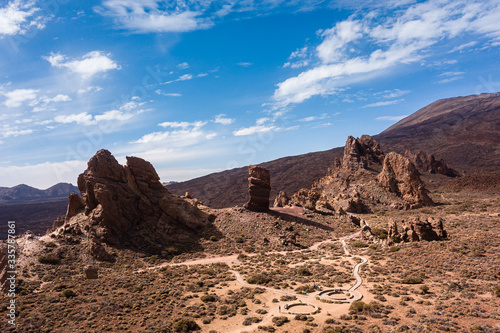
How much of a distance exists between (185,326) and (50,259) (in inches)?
942

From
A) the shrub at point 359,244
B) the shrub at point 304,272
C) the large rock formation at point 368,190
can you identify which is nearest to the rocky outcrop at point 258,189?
the large rock formation at point 368,190

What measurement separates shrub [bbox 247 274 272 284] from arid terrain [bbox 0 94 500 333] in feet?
0.34

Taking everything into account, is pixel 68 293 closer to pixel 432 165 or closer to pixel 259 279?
pixel 259 279

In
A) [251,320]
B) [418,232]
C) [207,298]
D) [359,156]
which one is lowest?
[251,320]

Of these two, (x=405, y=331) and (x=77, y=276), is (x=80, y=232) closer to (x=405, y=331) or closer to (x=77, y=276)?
(x=77, y=276)

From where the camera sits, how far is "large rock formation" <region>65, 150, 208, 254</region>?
40.6 m

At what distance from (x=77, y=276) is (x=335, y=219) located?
154 feet

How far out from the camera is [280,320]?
66.9 feet

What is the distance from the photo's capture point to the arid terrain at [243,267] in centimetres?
2066

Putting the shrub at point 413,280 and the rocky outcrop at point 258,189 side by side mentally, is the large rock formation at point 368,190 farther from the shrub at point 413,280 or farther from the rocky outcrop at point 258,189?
the shrub at point 413,280

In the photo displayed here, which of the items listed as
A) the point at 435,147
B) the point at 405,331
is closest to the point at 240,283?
the point at 405,331

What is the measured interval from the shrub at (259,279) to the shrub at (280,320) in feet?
26.5

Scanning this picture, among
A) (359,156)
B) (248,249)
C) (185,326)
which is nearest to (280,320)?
(185,326)

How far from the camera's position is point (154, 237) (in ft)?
141
